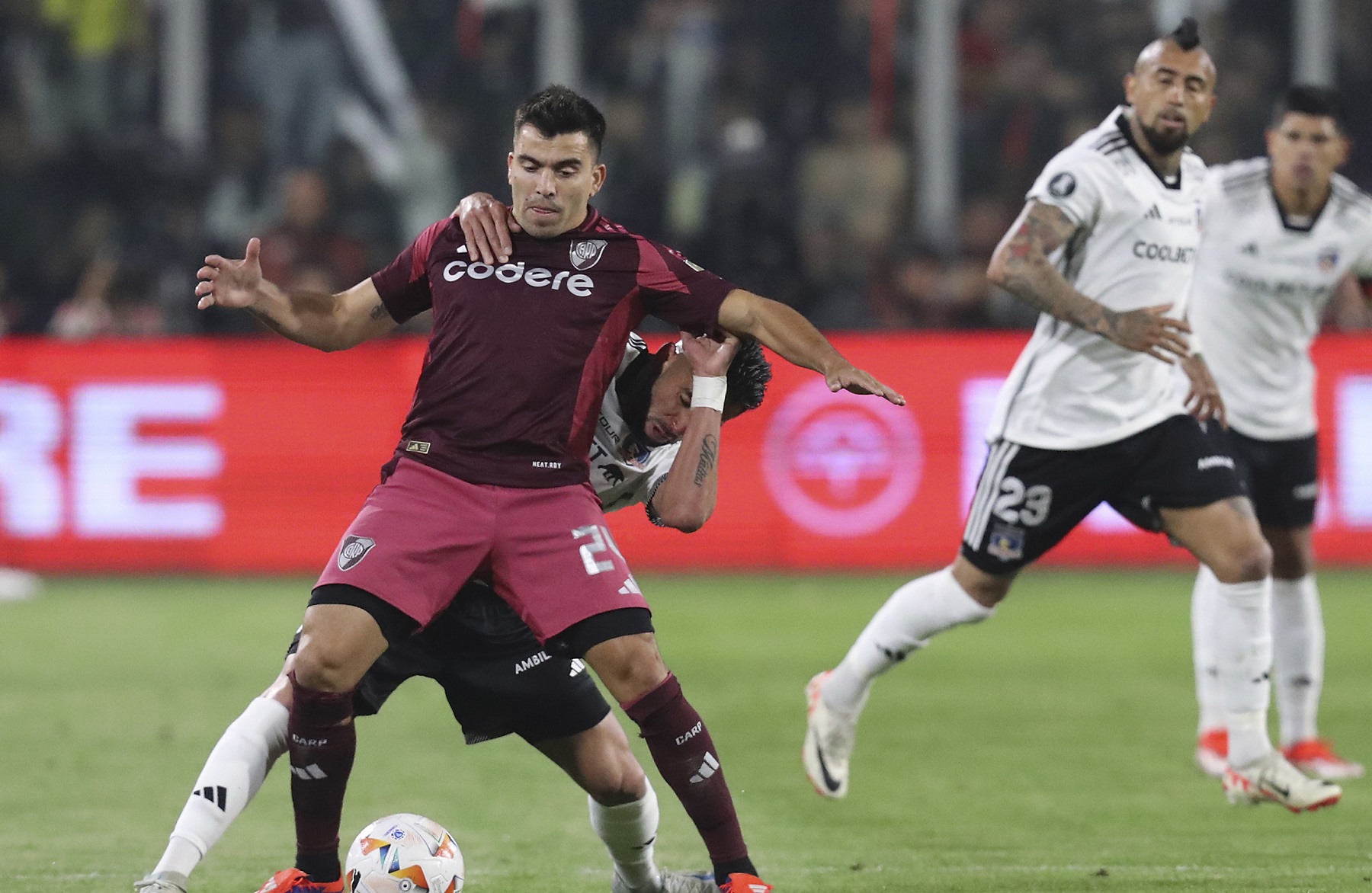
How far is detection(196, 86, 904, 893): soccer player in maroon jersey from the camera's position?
16.7 ft

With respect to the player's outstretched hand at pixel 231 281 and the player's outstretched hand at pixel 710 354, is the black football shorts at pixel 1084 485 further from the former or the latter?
the player's outstretched hand at pixel 231 281

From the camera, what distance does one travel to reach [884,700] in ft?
30.1

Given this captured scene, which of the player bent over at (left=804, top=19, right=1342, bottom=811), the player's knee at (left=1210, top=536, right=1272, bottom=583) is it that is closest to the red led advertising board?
the player bent over at (left=804, top=19, right=1342, bottom=811)

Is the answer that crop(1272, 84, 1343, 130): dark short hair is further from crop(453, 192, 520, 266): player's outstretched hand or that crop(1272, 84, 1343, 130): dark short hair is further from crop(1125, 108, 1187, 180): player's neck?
crop(453, 192, 520, 266): player's outstretched hand

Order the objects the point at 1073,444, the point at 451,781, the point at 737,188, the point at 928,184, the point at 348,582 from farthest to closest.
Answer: the point at 928,184 < the point at 737,188 < the point at 451,781 < the point at 1073,444 < the point at 348,582

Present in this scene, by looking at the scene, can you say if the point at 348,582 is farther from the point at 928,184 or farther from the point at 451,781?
the point at 928,184

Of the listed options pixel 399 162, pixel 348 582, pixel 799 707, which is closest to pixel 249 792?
pixel 348 582

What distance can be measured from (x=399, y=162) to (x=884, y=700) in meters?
8.22

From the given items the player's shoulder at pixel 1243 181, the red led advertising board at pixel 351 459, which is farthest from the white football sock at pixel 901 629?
the red led advertising board at pixel 351 459

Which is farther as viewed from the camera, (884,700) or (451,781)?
(884,700)

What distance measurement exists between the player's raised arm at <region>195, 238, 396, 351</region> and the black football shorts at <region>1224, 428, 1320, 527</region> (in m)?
3.65

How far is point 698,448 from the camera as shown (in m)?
5.36

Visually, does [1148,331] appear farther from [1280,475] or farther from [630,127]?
[630,127]

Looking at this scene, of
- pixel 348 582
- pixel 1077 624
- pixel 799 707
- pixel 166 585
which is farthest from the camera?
pixel 166 585
